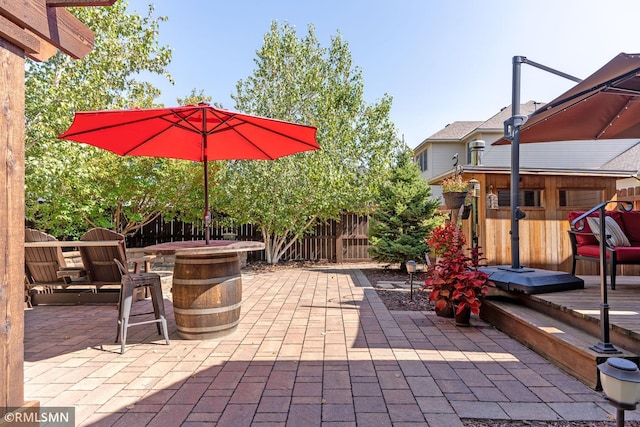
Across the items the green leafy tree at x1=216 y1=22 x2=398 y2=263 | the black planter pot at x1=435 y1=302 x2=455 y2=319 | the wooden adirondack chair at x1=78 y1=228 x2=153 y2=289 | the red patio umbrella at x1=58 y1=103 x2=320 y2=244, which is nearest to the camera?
the red patio umbrella at x1=58 y1=103 x2=320 y2=244

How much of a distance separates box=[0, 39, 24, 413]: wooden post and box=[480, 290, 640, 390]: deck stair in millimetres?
3301

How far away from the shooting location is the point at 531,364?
264 cm

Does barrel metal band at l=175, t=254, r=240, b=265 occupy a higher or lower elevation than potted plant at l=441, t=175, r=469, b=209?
lower

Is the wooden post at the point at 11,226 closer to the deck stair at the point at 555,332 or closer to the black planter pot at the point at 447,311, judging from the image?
the deck stair at the point at 555,332

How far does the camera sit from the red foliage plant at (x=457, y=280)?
3543 millimetres

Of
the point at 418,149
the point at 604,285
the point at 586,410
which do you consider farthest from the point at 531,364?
the point at 418,149

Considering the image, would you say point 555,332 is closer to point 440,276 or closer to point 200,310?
point 440,276

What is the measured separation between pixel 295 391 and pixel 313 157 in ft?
21.0

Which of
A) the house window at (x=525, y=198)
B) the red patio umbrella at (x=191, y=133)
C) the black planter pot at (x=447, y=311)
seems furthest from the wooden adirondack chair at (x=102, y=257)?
the house window at (x=525, y=198)

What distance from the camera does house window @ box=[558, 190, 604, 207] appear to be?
594cm

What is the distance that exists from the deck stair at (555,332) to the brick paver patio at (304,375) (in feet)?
0.37

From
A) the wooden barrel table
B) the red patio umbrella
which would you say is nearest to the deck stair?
the wooden barrel table

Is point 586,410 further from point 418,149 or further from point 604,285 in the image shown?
point 418,149

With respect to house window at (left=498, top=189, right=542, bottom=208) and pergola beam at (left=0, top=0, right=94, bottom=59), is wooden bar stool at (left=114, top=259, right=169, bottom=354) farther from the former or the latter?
house window at (left=498, top=189, right=542, bottom=208)
